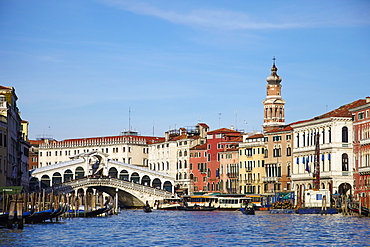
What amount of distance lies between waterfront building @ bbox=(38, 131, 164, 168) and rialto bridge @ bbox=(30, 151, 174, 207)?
11.4 meters

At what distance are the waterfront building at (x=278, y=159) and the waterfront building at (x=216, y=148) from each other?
7.43 meters

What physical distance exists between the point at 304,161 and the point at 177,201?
14.5m

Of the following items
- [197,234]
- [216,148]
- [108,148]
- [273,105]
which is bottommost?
[197,234]

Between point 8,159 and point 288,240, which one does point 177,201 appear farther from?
point 288,240

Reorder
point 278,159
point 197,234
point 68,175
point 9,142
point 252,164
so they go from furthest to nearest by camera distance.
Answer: point 68,175 < point 252,164 < point 278,159 < point 9,142 < point 197,234

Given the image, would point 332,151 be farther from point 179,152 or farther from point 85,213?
point 179,152

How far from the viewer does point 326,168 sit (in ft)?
260

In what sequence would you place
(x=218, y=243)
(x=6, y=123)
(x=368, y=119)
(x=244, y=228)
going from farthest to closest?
(x=368, y=119), (x=6, y=123), (x=244, y=228), (x=218, y=243)

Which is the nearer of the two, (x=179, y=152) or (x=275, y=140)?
(x=275, y=140)

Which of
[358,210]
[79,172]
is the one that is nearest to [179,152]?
[79,172]

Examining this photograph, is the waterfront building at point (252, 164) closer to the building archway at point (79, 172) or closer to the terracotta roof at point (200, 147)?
the terracotta roof at point (200, 147)

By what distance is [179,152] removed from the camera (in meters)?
106

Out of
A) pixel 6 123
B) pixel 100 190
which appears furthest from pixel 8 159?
pixel 100 190

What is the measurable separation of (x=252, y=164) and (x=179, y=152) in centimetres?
1414
